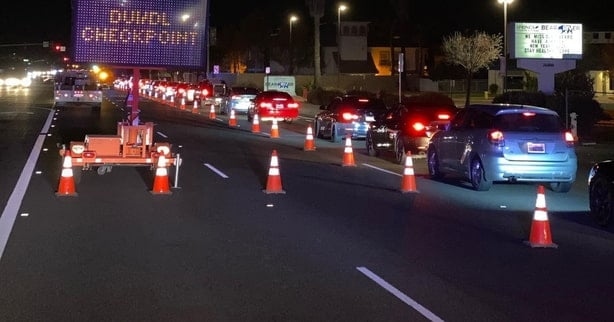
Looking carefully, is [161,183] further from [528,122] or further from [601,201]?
[601,201]

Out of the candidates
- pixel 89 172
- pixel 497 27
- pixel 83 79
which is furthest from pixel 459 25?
pixel 89 172

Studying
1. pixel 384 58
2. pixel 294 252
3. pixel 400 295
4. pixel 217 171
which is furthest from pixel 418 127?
pixel 384 58

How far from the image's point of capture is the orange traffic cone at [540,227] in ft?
34.4

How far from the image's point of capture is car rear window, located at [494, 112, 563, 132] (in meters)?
15.6

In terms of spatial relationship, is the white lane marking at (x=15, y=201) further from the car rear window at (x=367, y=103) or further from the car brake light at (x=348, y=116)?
the car rear window at (x=367, y=103)

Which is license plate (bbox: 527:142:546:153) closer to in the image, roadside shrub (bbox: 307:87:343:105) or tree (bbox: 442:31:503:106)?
roadside shrub (bbox: 307:87:343:105)

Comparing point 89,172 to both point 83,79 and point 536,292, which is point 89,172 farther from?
point 83,79

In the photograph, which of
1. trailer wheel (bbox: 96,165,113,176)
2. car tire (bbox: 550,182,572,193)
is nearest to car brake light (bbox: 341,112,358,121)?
trailer wheel (bbox: 96,165,113,176)

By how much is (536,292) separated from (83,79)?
4263 cm

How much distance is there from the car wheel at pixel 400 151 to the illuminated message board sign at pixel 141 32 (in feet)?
20.3

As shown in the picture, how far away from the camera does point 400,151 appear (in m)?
21.1

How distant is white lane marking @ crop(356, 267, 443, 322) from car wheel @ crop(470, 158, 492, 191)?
7109 millimetres

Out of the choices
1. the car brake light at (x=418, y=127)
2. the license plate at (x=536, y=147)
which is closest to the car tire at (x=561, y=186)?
the license plate at (x=536, y=147)

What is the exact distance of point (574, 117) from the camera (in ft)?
90.0
